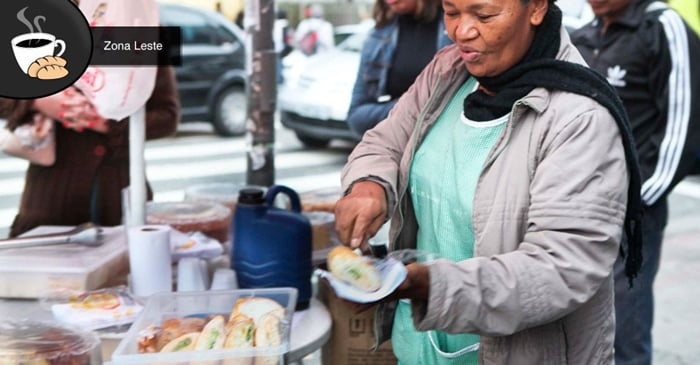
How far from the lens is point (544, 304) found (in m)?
1.49

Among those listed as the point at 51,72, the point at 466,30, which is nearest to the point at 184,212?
the point at 51,72

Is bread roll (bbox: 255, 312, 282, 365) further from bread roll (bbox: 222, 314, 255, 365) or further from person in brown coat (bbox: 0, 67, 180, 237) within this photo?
person in brown coat (bbox: 0, 67, 180, 237)

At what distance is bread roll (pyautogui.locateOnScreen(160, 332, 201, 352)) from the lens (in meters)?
1.78

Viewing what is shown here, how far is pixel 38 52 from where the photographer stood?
206 centimetres

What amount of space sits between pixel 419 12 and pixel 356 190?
1.65 metres

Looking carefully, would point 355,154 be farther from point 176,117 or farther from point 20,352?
point 176,117

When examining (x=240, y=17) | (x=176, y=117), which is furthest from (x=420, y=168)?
(x=240, y=17)

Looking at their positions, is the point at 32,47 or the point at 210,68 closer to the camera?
the point at 32,47

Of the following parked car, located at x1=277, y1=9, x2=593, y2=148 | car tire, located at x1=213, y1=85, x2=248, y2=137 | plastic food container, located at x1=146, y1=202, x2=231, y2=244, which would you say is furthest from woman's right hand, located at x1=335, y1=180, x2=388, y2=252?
car tire, located at x1=213, y1=85, x2=248, y2=137

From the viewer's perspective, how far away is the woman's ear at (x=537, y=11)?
5.43ft

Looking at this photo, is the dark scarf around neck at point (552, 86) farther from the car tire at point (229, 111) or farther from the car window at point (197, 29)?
the car tire at point (229, 111)

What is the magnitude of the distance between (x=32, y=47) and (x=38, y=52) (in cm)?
2

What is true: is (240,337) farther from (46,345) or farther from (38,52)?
(38,52)

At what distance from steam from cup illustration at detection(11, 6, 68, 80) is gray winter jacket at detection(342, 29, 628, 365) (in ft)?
3.79
